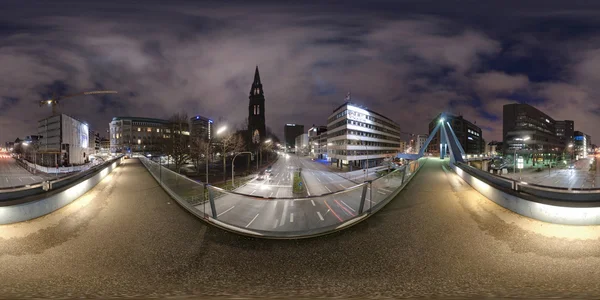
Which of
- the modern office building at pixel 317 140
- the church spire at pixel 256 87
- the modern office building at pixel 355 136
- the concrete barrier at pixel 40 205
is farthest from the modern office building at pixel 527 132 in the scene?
the concrete barrier at pixel 40 205

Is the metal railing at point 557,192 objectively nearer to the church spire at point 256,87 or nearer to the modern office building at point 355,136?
the modern office building at point 355,136

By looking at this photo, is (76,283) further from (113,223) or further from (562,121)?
(562,121)

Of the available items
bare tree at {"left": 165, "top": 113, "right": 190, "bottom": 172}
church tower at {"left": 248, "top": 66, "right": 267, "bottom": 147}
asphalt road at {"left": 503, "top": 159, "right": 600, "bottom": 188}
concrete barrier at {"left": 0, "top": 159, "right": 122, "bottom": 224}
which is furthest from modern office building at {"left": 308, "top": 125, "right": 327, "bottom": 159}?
concrete barrier at {"left": 0, "top": 159, "right": 122, "bottom": 224}

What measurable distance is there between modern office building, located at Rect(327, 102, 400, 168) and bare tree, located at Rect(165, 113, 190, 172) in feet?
99.0

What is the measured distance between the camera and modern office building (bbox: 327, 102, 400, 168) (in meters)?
53.8

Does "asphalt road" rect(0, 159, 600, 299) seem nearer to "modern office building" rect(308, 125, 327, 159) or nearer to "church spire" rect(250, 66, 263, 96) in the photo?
"church spire" rect(250, 66, 263, 96)

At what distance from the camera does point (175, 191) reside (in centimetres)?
857

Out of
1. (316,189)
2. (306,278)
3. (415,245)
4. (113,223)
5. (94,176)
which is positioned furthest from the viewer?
(316,189)

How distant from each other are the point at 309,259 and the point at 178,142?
31.1m

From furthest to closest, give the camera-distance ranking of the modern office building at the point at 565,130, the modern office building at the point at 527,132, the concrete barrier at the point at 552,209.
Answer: the modern office building at the point at 565,130, the modern office building at the point at 527,132, the concrete barrier at the point at 552,209

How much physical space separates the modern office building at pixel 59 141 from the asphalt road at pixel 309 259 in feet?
163

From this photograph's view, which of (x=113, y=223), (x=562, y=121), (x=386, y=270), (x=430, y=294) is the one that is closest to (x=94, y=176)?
(x=113, y=223)

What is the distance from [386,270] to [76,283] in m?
4.67

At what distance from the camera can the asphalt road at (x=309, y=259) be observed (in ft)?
11.9
